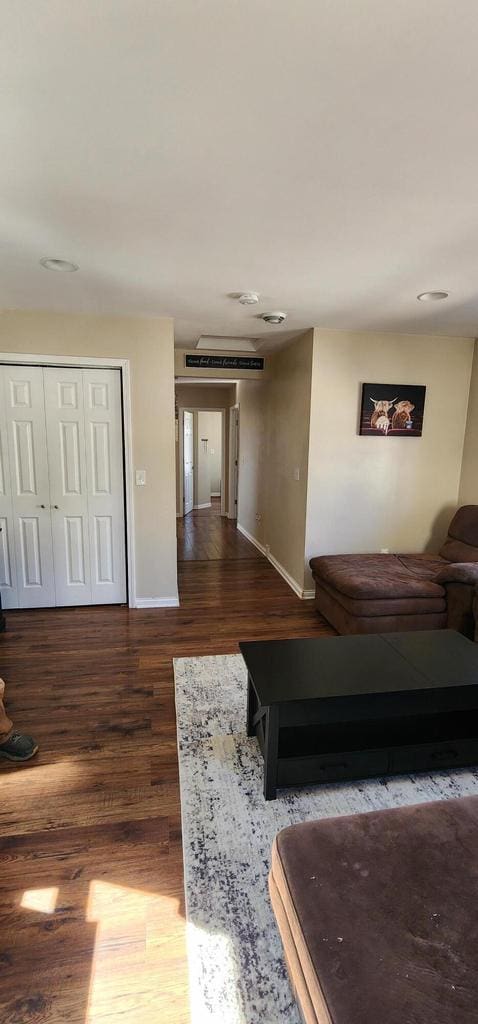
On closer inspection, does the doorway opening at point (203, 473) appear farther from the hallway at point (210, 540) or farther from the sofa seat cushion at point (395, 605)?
the sofa seat cushion at point (395, 605)

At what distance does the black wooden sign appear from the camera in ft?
16.8

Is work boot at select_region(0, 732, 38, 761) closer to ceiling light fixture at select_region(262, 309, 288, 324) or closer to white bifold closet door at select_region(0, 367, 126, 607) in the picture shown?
white bifold closet door at select_region(0, 367, 126, 607)

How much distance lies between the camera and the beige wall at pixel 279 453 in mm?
4254

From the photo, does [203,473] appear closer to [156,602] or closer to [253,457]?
[253,457]

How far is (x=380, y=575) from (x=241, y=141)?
2807mm

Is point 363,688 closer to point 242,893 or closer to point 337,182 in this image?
point 242,893

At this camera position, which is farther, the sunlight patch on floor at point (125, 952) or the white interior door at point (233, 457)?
the white interior door at point (233, 457)

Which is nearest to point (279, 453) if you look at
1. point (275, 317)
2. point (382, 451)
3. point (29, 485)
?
point (382, 451)

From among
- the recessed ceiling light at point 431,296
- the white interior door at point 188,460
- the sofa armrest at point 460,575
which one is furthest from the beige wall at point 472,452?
the white interior door at point 188,460

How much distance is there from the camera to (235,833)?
172cm

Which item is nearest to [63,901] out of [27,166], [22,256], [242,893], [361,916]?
[242,893]

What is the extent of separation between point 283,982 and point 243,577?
3.75 metres

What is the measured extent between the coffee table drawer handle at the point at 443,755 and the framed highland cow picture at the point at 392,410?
2.76m

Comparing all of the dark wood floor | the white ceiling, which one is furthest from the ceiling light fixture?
the dark wood floor
